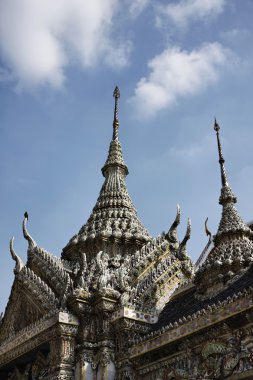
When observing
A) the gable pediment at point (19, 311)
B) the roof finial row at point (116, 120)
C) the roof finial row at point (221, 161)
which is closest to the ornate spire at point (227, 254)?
the roof finial row at point (221, 161)

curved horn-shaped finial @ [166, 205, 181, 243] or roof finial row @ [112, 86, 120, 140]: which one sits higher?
roof finial row @ [112, 86, 120, 140]

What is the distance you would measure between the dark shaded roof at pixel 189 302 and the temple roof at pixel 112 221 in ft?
9.54

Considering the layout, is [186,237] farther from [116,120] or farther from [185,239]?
[116,120]

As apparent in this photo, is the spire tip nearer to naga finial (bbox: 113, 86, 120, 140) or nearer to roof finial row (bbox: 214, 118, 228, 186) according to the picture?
naga finial (bbox: 113, 86, 120, 140)

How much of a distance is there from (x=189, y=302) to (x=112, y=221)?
15.4ft

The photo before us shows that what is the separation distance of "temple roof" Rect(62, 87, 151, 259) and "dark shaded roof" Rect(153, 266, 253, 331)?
2.91 meters

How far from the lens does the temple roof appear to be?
623 inches

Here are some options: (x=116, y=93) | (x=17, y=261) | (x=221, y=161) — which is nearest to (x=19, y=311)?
(x=17, y=261)

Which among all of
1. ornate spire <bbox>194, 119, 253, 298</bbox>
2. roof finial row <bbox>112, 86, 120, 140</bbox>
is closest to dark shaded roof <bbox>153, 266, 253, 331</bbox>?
ornate spire <bbox>194, 119, 253, 298</bbox>

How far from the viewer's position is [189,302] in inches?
498

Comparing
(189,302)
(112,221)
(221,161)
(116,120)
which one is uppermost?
(116,120)

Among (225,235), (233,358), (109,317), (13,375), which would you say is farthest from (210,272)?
(13,375)

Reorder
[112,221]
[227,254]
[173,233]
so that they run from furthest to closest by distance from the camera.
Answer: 1. [112,221]
2. [173,233]
3. [227,254]

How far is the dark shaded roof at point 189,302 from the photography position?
36.1ft
